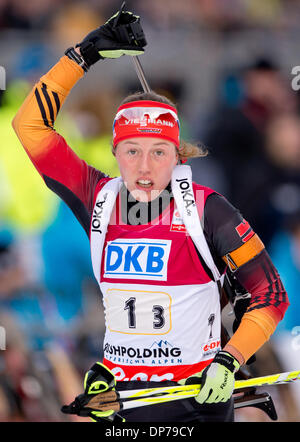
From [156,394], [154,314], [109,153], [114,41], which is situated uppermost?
[114,41]

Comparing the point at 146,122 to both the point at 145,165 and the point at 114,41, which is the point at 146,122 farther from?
the point at 114,41

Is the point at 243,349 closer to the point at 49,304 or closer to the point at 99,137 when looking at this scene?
the point at 49,304

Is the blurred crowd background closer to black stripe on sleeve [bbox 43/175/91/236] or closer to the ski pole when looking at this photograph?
black stripe on sleeve [bbox 43/175/91/236]

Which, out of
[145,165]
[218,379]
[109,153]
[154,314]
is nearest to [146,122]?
[145,165]

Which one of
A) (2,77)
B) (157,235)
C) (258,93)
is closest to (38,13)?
(2,77)

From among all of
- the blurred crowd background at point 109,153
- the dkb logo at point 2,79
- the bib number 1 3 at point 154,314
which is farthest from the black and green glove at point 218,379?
the dkb logo at point 2,79

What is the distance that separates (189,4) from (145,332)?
395cm

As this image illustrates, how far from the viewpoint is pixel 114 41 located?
3.09m

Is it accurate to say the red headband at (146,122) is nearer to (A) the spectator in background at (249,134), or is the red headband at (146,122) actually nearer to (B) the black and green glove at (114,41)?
(B) the black and green glove at (114,41)

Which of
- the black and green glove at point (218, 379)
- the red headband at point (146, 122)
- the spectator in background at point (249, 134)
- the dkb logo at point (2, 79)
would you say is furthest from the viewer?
the dkb logo at point (2, 79)

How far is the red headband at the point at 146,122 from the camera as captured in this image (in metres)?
2.94

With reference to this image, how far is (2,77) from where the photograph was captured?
553 cm

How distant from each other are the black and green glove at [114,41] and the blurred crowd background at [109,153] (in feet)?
5.70

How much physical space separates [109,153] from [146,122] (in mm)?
2556
